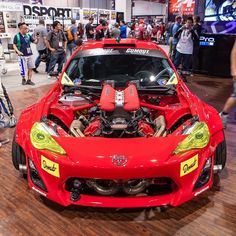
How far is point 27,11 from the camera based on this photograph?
10516mm

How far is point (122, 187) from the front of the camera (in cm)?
204

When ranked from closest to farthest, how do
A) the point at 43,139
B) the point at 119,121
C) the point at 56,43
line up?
1. the point at 43,139
2. the point at 119,121
3. the point at 56,43

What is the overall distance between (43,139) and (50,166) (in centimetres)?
22

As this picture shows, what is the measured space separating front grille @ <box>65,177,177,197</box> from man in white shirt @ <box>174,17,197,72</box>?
19.2 feet

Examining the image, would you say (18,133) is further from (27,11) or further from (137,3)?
(137,3)

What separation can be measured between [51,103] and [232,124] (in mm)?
2815

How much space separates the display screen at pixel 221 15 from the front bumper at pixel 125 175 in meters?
8.03

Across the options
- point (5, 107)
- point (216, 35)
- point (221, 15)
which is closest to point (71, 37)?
point (216, 35)

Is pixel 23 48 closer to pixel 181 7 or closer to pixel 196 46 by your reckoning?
pixel 196 46

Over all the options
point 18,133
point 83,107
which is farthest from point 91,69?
point 18,133

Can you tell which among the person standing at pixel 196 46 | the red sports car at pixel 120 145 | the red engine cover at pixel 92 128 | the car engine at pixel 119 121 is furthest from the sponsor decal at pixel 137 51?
the person standing at pixel 196 46

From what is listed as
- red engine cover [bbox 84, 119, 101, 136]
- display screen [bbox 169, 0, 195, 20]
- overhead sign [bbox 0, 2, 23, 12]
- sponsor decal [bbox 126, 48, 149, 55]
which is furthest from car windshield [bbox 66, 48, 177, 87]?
display screen [bbox 169, 0, 195, 20]

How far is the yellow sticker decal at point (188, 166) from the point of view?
1.93 metres

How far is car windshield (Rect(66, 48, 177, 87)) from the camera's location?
3.17 m
